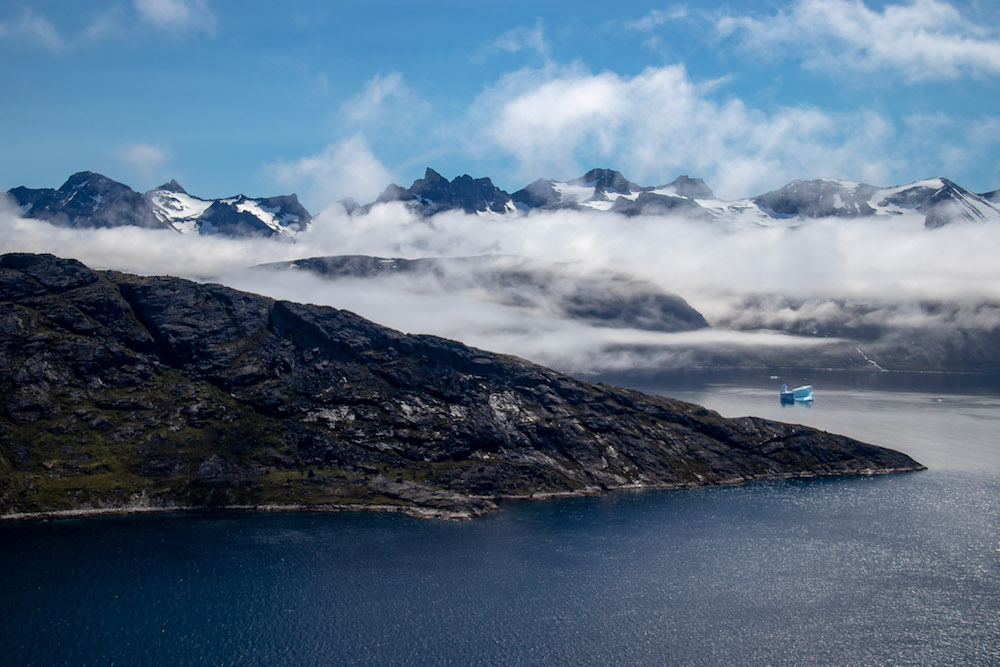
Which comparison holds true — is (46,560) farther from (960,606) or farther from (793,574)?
(960,606)

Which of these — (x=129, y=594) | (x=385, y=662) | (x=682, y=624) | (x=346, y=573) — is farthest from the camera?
(x=346, y=573)

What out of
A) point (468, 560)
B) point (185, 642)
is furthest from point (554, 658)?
point (185, 642)

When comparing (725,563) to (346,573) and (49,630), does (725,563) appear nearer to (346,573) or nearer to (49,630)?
(346,573)

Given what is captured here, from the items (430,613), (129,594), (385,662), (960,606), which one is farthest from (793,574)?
(129,594)

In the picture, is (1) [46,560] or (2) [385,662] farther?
(1) [46,560]

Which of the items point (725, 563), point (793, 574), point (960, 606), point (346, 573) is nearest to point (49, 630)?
point (346, 573)

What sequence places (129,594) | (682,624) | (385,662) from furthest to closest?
(129,594) < (682,624) < (385,662)

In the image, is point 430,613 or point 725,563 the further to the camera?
point 725,563

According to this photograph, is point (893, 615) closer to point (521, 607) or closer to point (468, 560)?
point (521, 607)
